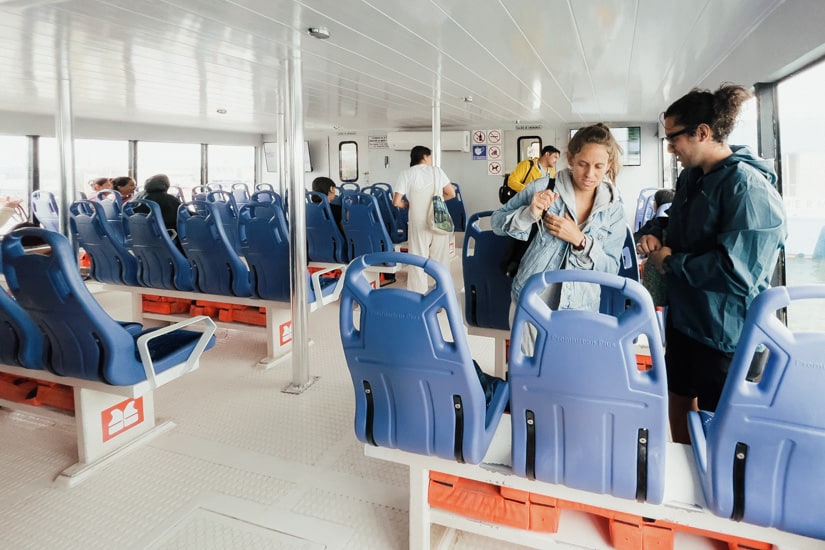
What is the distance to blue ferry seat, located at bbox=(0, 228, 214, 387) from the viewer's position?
213cm

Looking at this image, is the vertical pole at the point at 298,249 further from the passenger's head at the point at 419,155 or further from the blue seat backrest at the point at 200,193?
the blue seat backrest at the point at 200,193

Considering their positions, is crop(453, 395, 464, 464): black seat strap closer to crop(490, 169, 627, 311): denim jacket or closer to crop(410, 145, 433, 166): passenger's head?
crop(490, 169, 627, 311): denim jacket

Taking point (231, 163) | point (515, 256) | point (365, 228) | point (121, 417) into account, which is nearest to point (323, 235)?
point (365, 228)

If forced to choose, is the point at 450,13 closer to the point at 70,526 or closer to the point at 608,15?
the point at 608,15

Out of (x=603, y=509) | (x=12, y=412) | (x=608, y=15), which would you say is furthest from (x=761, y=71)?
(x=12, y=412)

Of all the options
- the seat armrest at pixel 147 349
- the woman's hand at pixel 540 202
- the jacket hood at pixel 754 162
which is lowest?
the seat armrest at pixel 147 349

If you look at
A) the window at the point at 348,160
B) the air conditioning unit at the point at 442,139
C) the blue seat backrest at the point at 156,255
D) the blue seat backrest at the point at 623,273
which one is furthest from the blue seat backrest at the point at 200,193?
the blue seat backrest at the point at 623,273

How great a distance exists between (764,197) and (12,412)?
389 cm

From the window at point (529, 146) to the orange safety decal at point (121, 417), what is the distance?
10071 mm

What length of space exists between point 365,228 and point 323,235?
0.54 m

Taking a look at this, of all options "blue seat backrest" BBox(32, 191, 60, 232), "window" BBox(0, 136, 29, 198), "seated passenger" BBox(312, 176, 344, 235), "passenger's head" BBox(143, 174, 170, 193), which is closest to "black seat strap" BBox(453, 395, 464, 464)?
"seated passenger" BBox(312, 176, 344, 235)

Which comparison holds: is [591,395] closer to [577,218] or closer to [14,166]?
[577,218]

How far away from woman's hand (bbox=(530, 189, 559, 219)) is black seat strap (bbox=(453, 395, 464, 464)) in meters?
0.75

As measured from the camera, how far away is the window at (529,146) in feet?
37.7
